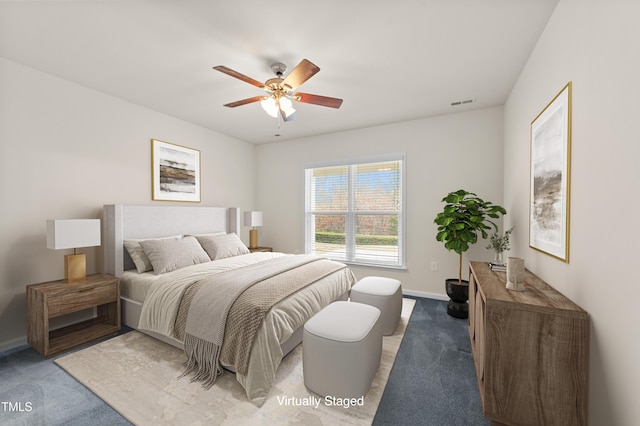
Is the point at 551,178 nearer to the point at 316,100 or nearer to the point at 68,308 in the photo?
the point at 316,100

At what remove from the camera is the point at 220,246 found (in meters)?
3.62

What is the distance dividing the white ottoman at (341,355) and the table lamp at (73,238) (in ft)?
7.63

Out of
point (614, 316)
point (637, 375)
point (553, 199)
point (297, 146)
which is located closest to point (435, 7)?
point (553, 199)

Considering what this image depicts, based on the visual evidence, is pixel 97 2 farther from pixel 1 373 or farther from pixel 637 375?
pixel 637 375

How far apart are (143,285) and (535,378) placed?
324 cm

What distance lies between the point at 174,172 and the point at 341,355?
349 centimetres

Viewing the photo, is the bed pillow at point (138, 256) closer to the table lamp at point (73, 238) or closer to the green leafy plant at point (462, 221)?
the table lamp at point (73, 238)

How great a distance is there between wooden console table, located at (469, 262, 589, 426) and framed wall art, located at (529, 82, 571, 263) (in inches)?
16.7

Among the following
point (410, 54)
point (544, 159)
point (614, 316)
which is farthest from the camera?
point (410, 54)

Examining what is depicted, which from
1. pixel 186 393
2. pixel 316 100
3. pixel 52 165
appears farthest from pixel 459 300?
pixel 52 165

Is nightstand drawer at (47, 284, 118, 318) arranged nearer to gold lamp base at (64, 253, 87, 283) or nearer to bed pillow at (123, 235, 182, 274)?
gold lamp base at (64, 253, 87, 283)

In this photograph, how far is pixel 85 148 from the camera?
287 centimetres

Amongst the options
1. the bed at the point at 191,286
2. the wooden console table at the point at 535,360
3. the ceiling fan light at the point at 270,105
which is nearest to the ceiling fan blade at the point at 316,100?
the ceiling fan light at the point at 270,105

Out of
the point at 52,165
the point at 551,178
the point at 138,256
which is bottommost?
the point at 138,256
